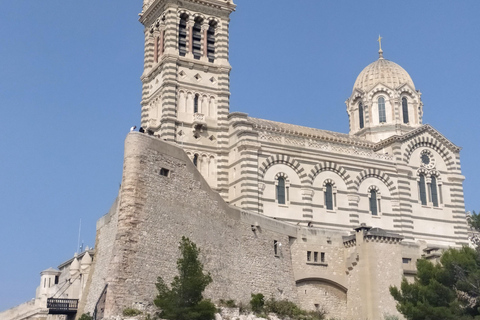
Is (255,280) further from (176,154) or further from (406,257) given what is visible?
(406,257)

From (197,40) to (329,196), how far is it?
13.6 m

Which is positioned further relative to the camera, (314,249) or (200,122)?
(200,122)

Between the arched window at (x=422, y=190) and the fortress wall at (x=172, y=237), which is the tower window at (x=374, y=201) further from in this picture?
the fortress wall at (x=172, y=237)

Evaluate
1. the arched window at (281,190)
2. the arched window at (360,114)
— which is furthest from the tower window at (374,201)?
the arched window at (360,114)

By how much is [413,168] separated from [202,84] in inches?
609

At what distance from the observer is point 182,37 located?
4853 cm

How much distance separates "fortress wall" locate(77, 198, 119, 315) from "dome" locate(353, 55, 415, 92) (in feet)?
88.0

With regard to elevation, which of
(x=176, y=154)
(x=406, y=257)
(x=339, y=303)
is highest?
(x=176, y=154)

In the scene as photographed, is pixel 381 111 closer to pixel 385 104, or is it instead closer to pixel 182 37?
pixel 385 104

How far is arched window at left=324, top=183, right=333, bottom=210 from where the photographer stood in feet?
152

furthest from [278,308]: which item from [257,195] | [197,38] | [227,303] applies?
[197,38]

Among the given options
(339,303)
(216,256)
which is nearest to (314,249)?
(339,303)

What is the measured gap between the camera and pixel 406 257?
130 feet

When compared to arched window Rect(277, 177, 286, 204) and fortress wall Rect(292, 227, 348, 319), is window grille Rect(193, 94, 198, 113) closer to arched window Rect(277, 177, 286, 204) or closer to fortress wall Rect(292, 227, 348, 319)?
arched window Rect(277, 177, 286, 204)
